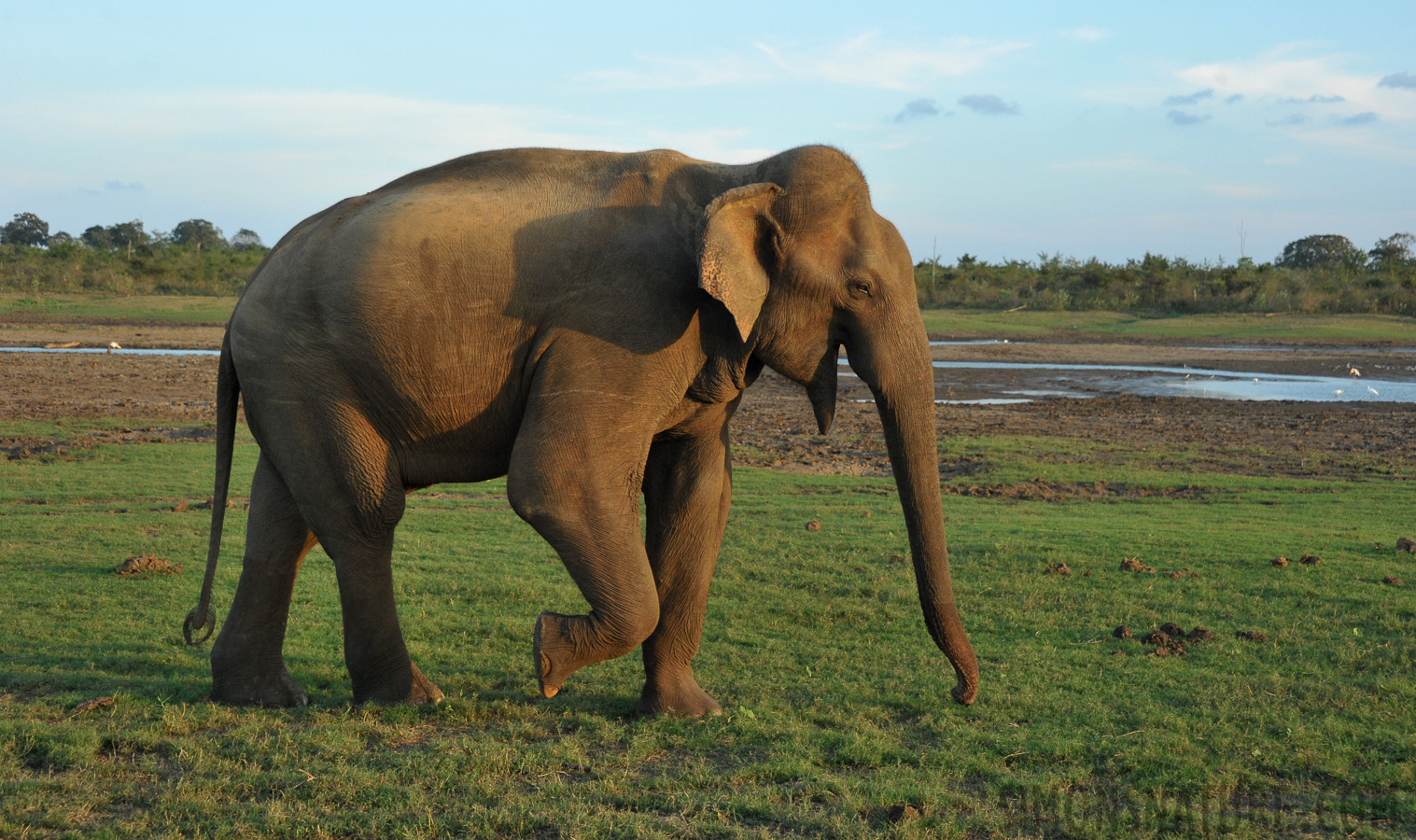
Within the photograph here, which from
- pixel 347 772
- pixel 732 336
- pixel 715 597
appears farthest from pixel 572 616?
pixel 715 597

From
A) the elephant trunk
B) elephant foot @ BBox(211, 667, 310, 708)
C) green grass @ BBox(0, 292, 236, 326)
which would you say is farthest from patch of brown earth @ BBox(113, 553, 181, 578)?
green grass @ BBox(0, 292, 236, 326)

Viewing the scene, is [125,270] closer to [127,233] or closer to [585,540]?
[127,233]

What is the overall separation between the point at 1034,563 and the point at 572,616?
569 centimetres

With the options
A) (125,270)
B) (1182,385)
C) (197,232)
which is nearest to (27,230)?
(197,232)

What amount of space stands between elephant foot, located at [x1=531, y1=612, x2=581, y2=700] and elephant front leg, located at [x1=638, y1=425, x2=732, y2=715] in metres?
0.93

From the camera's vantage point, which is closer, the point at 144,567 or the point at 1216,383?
the point at 144,567

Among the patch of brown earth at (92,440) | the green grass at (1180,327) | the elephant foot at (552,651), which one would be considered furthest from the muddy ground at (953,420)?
the green grass at (1180,327)

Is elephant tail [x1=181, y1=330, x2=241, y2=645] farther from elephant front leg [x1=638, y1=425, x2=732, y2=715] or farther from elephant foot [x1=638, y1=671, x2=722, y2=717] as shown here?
elephant foot [x1=638, y1=671, x2=722, y2=717]

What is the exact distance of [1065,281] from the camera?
61.8 m

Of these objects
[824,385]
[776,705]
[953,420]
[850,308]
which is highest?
[850,308]

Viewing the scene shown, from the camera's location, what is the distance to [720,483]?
20.0ft

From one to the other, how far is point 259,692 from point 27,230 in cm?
10184

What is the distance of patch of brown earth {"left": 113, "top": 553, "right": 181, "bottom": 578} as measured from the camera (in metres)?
8.83

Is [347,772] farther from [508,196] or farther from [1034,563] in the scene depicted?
[1034,563]
